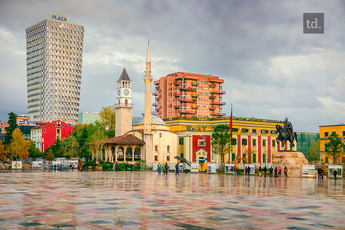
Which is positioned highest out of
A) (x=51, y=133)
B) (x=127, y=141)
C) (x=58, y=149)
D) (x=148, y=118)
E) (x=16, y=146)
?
(x=148, y=118)

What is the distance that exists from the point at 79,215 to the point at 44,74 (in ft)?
521

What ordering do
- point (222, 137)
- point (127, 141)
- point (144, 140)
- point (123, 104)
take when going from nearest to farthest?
point (222, 137) → point (127, 141) → point (144, 140) → point (123, 104)

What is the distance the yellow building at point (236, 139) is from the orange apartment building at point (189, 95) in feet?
85.6

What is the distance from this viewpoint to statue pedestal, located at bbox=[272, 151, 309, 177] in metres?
45.1

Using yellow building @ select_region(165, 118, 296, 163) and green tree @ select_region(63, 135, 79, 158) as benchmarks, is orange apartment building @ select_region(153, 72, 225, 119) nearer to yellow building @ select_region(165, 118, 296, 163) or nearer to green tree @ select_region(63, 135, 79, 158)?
yellow building @ select_region(165, 118, 296, 163)

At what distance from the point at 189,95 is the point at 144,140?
4254 cm

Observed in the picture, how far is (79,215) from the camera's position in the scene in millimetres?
A: 13781

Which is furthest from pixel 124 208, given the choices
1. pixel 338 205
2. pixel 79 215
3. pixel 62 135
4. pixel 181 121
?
pixel 62 135

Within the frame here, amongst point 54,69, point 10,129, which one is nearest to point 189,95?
point 10,129

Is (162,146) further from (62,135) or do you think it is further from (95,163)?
(62,135)

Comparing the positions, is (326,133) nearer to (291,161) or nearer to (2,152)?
(291,161)

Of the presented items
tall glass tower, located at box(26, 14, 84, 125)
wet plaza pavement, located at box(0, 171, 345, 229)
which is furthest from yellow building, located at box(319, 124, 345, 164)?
tall glass tower, located at box(26, 14, 84, 125)

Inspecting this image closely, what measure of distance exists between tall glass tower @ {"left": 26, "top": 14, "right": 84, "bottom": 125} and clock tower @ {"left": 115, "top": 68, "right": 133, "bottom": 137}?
76568mm

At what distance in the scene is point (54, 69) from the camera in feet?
538
